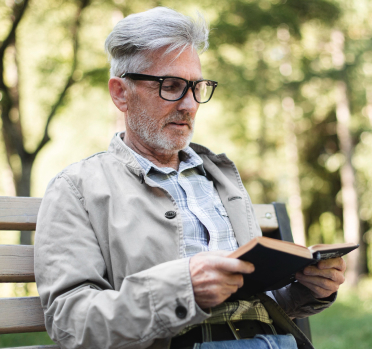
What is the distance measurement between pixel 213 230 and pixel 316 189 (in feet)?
53.3

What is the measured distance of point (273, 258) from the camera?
1.39m

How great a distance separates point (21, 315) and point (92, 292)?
0.46 m

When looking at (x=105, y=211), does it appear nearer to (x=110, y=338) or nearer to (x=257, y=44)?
(x=110, y=338)

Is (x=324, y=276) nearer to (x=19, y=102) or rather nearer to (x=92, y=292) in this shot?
(x=92, y=292)

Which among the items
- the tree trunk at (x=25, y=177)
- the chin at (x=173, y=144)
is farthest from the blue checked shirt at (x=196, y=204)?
the tree trunk at (x=25, y=177)

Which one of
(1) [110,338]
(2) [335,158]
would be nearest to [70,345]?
(1) [110,338]

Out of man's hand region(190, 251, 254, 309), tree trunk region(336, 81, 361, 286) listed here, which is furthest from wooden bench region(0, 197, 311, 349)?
tree trunk region(336, 81, 361, 286)

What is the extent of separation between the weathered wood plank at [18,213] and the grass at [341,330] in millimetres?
2815

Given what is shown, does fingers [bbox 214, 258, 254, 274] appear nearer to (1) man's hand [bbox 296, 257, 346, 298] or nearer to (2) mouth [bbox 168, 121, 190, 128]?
(1) man's hand [bbox 296, 257, 346, 298]

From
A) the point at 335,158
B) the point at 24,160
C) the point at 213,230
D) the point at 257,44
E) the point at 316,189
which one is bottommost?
the point at 316,189

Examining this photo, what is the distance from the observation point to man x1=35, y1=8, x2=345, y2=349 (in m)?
1.41

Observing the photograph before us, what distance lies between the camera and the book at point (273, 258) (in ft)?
4.30

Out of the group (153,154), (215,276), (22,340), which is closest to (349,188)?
(22,340)

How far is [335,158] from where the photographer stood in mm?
16156
